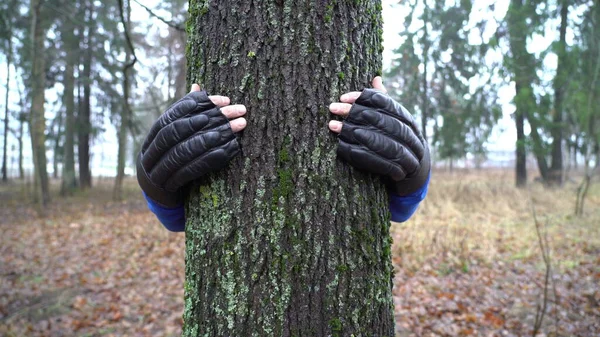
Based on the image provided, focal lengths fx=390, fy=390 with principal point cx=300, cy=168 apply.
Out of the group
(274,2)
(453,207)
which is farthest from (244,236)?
(453,207)

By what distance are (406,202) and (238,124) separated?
2.66 ft

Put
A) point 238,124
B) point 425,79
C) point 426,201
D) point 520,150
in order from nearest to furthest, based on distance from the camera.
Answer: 1. point 238,124
2. point 426,201
3. point 425,79
4. point 520,150

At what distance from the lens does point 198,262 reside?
4.82ft

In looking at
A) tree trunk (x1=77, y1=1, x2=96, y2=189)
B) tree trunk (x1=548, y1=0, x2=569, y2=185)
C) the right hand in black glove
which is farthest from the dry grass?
tree trunk (x1=77, y1=1, x2=96, y2=189)

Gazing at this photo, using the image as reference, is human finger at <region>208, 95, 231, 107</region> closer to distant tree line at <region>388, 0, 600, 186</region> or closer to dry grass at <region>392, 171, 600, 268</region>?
dry grass at <region>392, 171, 600, 268</region>

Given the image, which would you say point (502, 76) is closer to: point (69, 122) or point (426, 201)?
point (426, 201)

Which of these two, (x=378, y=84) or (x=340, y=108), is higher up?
(x=378, y=84)

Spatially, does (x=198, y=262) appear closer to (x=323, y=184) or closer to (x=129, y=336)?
(x=323, y=184)

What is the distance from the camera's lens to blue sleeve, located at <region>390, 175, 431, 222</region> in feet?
5.48

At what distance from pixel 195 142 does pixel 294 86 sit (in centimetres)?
40

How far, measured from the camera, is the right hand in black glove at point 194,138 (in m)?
1.36

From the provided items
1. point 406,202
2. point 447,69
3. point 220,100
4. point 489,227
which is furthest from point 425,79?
point 220,100

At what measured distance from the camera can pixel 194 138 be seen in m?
1.38

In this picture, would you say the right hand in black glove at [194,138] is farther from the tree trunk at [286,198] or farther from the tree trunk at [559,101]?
the tree trunk at [559,101]
